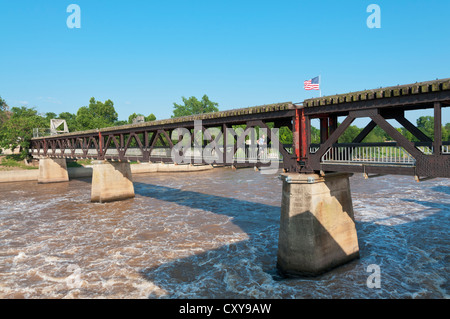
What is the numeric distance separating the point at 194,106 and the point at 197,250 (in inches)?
5226

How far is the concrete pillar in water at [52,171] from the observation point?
176 ft

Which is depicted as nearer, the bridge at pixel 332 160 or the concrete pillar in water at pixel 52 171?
the bridge at pixel 332 160

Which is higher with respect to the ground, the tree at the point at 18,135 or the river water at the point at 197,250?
the tree at the point at 18,135

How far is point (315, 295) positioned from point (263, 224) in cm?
1090

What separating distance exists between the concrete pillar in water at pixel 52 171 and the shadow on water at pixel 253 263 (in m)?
43.7

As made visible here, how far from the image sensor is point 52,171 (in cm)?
5428

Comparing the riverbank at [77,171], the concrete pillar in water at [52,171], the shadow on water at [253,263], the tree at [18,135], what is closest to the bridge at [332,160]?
the shadow on water at [253,263]

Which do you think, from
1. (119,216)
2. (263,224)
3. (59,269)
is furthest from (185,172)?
(59,269)

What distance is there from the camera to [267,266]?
15508 millimetres

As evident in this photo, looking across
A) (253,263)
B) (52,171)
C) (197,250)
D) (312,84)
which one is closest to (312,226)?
(253,263)

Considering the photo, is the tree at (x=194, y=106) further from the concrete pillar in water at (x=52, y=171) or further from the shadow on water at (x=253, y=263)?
the shadow on water at (x=253, y=263)

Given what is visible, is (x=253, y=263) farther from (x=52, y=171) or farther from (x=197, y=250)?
(x=52, y=171)
